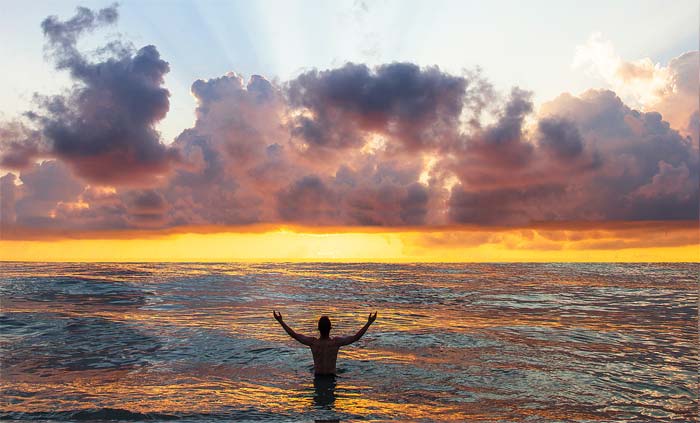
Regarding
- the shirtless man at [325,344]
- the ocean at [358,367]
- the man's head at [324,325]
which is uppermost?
the man's head at [324,325]

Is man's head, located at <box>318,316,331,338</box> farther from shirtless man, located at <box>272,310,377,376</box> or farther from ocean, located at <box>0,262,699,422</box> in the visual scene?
ocean, located at <box>0,262,699,422</box>

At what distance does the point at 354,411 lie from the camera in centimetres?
1201

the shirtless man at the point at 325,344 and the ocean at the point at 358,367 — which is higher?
the shirtless man at the point at 325,344

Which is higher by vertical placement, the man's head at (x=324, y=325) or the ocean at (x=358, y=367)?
the man's head at (x=324, y=325)

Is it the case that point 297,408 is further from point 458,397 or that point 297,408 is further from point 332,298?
point 332,298

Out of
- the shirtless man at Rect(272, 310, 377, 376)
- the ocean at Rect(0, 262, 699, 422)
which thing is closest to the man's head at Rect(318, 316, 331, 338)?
the shirtless man at Rect(272, 310, 377, 376)

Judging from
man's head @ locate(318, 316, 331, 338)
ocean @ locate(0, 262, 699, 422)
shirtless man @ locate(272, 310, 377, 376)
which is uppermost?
man's head @ locate(318, 316, 331, 338)

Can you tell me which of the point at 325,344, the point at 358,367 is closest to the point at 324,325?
the point at 325,344

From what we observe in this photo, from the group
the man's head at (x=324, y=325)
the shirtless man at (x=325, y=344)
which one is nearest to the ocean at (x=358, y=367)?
the shirtless man at (x=325, y=344)

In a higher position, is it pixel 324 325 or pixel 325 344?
pixel 324 325

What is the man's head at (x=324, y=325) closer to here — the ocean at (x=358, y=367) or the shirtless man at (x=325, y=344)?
the shirtless man at (x=325, y=344)

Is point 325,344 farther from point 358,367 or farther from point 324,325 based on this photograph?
point 358,367

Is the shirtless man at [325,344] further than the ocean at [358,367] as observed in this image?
Yes

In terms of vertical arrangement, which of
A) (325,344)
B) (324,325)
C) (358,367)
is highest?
(324,325)
